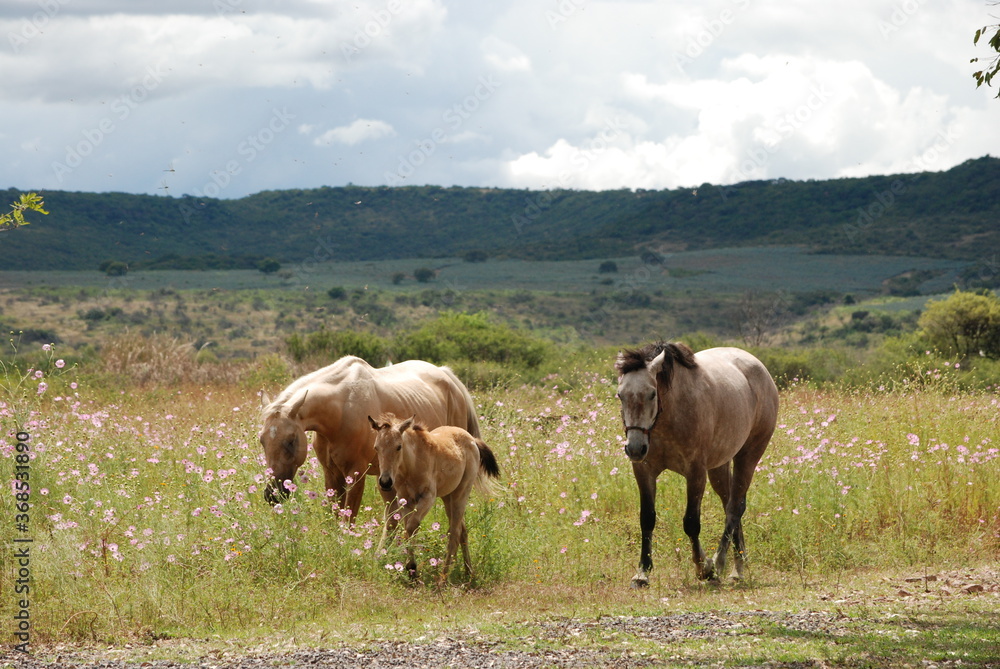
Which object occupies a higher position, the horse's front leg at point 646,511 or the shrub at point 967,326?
the shrub at point 967,326

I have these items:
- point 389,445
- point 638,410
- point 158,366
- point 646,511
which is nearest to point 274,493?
point 389,445

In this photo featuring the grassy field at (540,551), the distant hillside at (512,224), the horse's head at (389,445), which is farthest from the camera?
the distant hillside at (512,224)

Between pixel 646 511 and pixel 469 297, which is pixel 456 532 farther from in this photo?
pixel 469 297

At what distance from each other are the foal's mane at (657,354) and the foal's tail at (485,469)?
137cm

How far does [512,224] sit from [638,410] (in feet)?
373

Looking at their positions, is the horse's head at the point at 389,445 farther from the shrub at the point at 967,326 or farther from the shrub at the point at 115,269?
the shrub at the point at 115,269

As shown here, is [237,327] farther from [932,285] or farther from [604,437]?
[932,285]

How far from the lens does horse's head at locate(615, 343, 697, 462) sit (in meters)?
8.17

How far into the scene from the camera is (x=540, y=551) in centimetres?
922

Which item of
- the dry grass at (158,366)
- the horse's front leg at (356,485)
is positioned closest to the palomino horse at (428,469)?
the horse's front leg at (356,485)

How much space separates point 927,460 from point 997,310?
15880mm

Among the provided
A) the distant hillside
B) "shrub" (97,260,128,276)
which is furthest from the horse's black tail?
the distant hillside

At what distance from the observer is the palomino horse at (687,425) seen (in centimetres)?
829

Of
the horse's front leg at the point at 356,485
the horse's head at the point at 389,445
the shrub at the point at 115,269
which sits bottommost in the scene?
the horse's front leg at the point at 356,485
